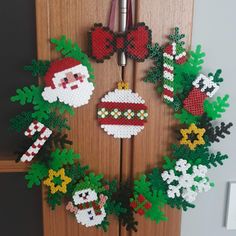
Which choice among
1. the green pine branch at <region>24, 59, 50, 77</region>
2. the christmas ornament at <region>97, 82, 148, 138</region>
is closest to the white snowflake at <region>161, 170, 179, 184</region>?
the christmas ornament at <region>97, 82, 148, 138</region>

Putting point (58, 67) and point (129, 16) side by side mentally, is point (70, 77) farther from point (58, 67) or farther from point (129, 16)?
point (129, 16)

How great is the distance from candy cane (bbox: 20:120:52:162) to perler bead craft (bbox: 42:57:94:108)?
6cm

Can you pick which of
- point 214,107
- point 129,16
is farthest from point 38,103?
point 214,107

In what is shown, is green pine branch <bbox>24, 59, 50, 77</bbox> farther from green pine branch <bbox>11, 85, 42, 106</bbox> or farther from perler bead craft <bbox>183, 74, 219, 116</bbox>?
perler bead craft <bbox>183, 74, 219, 116</bbox>

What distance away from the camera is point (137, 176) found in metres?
0.73

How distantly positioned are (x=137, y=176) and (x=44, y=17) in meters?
0.38

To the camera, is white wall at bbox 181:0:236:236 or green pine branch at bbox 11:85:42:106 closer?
green pine branch at bbox 11:85:42:106

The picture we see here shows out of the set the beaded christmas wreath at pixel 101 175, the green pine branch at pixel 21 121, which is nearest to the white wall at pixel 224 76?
the beaded christmas wreath at pixel 101 175

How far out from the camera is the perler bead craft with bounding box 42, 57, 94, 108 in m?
0.65

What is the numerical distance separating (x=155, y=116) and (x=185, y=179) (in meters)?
0.14

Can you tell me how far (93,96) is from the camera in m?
0.69

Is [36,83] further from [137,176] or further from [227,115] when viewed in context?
[227,115]

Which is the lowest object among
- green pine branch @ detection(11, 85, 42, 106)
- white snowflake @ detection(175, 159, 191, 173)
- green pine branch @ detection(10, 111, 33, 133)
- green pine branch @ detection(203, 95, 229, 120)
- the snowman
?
the snowman

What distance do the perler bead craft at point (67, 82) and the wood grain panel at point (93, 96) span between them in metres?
0.03
